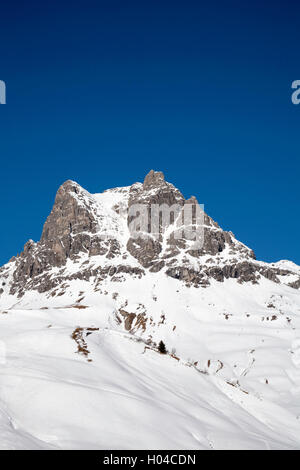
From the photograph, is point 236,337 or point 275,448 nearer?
point 275,448

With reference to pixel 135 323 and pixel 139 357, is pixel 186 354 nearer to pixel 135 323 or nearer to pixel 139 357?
pixel 135 323

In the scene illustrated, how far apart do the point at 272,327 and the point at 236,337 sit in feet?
51.6

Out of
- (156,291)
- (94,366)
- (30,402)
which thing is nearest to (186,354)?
(156,291)

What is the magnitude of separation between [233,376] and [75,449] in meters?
90.1

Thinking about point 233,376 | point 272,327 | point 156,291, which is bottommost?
point 233,376

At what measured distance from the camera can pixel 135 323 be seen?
159 m

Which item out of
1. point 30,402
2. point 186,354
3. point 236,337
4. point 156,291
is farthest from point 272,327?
point 30,402

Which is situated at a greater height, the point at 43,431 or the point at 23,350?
the point at 23,350

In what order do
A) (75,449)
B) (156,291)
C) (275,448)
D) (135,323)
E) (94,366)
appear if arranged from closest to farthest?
(75,449), (275,448), (94,366), (135,323), (156,291)

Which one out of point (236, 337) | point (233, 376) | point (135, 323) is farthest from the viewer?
point (135, 323)

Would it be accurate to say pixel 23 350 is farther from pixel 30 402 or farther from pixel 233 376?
pixel 233 376
